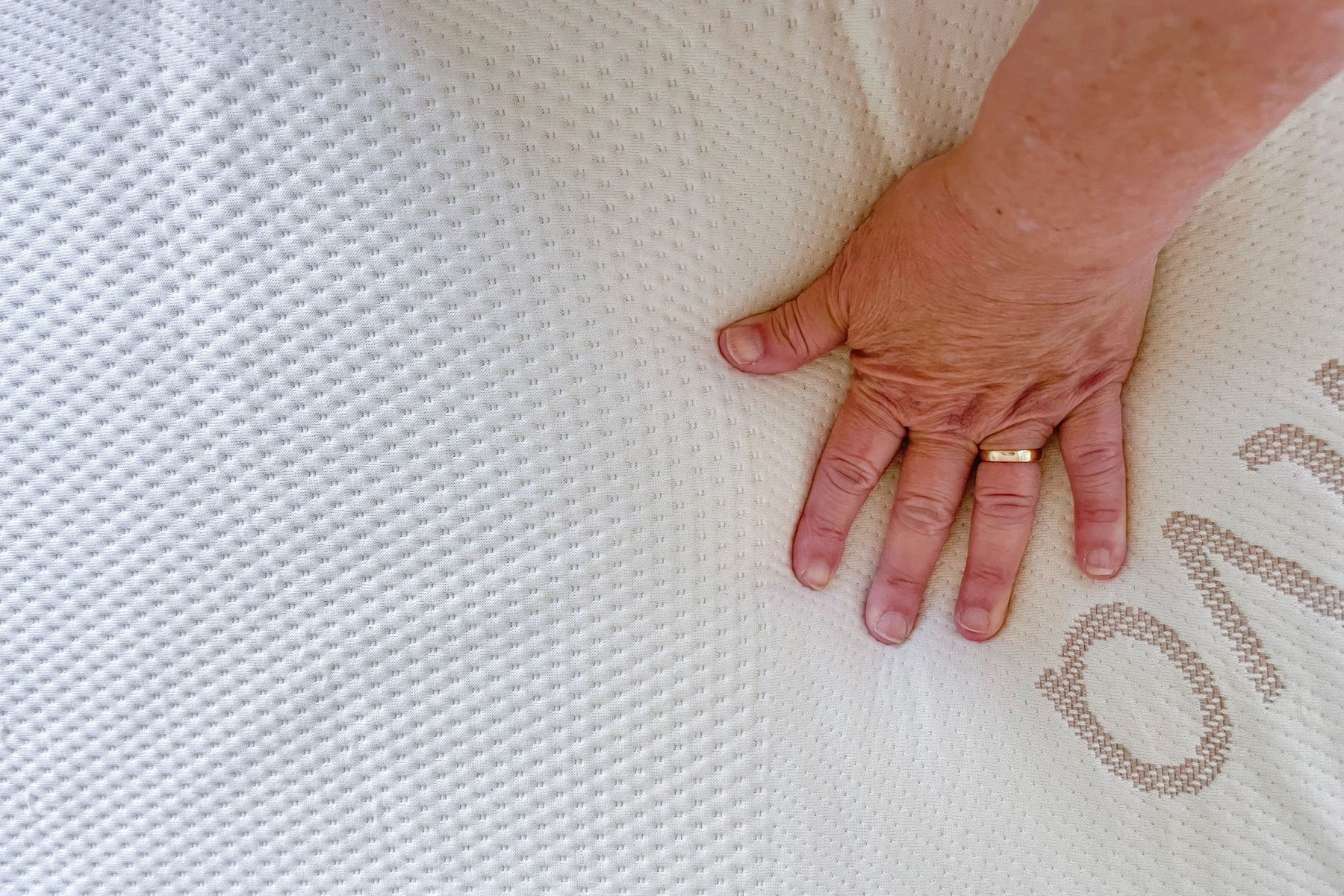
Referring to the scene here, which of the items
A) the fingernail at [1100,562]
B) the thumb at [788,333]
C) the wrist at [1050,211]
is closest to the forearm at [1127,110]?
the wrist at [1050,211]

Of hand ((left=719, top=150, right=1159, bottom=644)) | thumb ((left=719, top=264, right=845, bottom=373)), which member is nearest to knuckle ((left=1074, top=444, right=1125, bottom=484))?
hand ((left=719, top=150, right=1159, bottom=644))

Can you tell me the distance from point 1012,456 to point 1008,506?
Answer: 4cm

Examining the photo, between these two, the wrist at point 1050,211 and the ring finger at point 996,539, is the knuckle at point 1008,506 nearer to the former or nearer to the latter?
the ring finger at point 996,539

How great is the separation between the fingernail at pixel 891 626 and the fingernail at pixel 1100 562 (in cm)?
15

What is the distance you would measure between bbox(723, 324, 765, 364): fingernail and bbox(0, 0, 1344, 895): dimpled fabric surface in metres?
0.02

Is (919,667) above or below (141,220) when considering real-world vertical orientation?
below

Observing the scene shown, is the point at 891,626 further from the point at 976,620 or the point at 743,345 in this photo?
the point at 743,345

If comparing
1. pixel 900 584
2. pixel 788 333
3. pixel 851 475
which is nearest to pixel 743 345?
pixel 788 333

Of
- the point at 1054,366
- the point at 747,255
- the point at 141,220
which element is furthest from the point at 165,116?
the point at 1054,366

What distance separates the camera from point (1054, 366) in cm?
73

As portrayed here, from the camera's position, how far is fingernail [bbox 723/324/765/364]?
2.35 ft

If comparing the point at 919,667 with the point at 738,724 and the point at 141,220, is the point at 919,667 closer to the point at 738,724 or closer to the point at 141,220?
the point at 738,724

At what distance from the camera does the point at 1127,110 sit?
537 millimetres

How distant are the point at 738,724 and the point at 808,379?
11.3 inches
